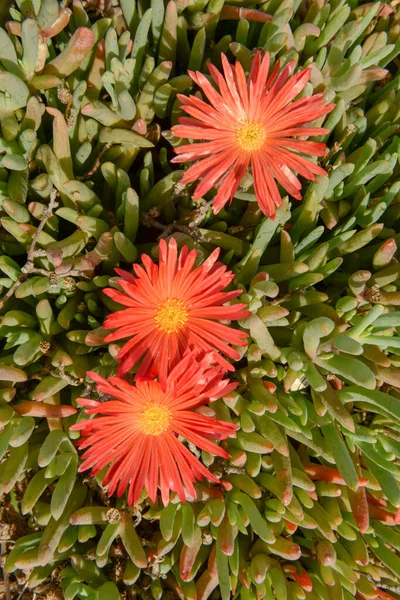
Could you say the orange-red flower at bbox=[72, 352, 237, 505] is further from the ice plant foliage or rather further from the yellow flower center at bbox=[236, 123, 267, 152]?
the yellow flower center at bbox=[236, 123, 267, 152]

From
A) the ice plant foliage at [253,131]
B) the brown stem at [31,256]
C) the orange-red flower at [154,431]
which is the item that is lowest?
the orange-red flower at [154,431]

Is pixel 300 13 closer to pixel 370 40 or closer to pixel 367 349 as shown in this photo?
pixel 370 40

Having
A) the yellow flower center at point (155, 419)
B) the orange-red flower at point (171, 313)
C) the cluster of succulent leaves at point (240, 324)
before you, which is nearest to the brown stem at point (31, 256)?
the cluster of succulent leaves at point (240, 324)

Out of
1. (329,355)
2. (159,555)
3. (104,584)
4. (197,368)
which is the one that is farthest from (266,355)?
(104,584)

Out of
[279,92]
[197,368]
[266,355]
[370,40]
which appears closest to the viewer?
[197,368]

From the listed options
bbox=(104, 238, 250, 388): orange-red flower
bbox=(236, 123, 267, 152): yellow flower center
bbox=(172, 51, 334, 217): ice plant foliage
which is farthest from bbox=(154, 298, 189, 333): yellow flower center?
bbox=(236, 123, 267, 152): yellow flower center

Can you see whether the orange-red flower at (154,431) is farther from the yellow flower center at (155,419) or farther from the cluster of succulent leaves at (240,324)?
the cluster of succulent leaves at (240,324)

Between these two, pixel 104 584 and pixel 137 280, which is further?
pixel 104 584
